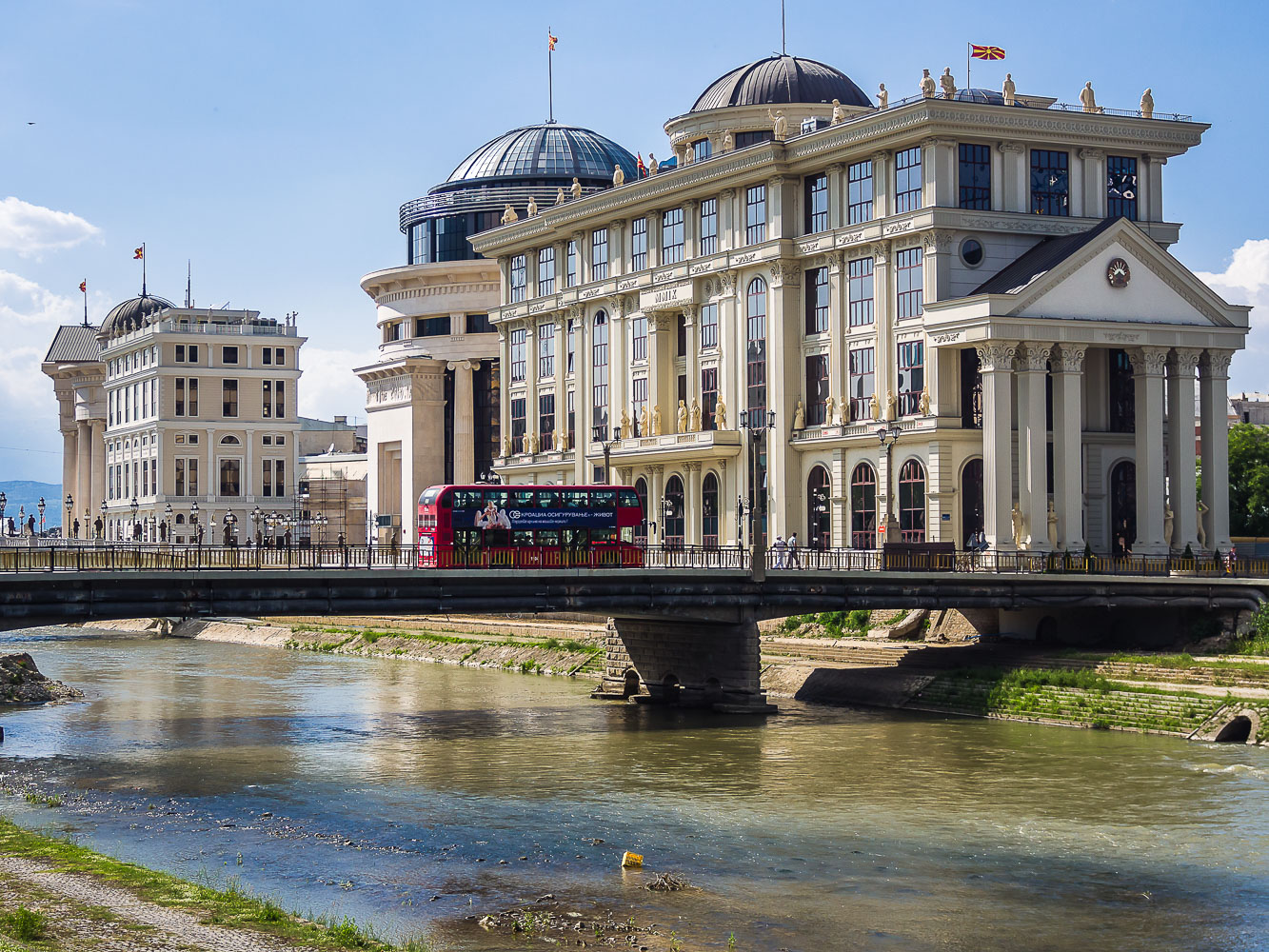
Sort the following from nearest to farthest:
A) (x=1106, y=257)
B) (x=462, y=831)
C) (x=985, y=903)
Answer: (x=985, y=903)
(x=462, y=831)
(x=1106, y=257)

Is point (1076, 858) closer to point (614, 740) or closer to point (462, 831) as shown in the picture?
point (462, 831)

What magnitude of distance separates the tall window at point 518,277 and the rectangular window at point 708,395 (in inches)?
969

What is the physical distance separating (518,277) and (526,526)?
51111mm

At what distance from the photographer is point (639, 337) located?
356 ft

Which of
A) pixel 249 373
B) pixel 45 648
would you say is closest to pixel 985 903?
pixel 45 648

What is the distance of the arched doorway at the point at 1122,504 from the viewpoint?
89.2m

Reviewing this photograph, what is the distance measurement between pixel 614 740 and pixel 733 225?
44539 millimetres

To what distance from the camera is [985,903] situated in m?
36.2

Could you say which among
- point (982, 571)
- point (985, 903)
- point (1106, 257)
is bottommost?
point (985, 903)

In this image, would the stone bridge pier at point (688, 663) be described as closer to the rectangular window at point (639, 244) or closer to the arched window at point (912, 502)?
the arched window at point (912, 502)

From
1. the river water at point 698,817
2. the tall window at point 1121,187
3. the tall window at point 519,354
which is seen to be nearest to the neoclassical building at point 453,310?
the tall window at point 519,354

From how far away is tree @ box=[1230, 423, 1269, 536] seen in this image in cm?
10762

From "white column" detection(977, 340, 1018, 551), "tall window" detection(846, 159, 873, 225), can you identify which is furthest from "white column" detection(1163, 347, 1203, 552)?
"tall window" detection(846, 159, 873, 225)

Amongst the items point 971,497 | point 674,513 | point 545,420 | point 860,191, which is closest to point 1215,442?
point 971,497
